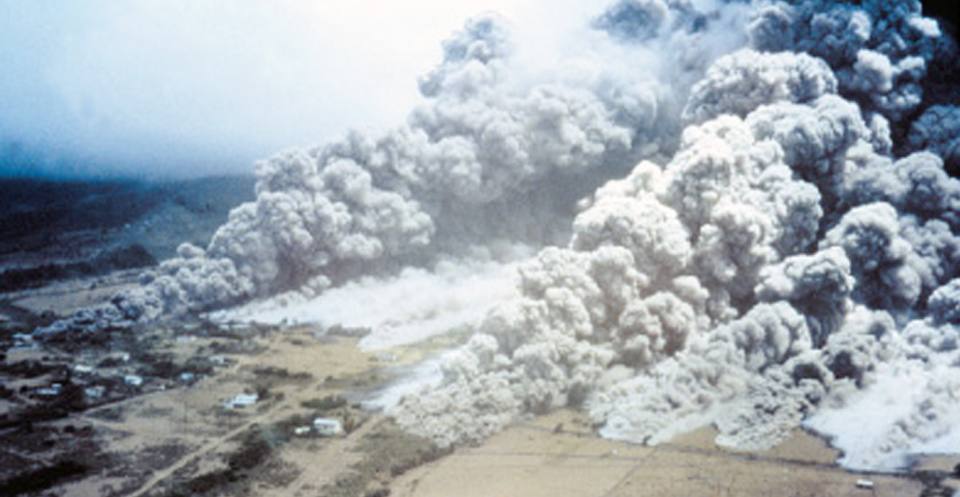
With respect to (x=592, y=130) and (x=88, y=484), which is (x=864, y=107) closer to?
(x=592, y=130)

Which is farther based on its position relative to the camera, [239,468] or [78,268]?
[78,268]

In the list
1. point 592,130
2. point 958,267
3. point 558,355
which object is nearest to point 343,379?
point 558,355

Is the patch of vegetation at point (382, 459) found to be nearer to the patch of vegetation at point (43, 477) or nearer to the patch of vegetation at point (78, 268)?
the patch of vegetation at point (43, 477)

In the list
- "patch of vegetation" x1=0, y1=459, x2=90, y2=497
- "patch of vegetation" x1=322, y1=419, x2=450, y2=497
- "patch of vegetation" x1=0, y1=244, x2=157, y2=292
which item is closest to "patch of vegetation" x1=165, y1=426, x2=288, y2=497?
"patch of vegetation" x1=322, y1=419, x2=450, y2=497

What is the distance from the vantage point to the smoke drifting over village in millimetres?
34594

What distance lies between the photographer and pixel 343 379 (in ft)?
141

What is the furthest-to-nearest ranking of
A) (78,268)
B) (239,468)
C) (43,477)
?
(78,268)
(239,468)
(43,477)

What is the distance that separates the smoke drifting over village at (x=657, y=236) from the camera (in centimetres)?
3459

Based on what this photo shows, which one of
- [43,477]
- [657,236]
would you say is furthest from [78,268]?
[657,236]

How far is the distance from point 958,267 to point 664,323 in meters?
14.8

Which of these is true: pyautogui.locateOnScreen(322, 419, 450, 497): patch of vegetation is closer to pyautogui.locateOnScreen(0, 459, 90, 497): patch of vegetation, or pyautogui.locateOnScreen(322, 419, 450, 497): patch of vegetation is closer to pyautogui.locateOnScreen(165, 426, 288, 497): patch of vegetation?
pyautogui.locateOnScreen(165, 426, 288, 497): patch of vegetation

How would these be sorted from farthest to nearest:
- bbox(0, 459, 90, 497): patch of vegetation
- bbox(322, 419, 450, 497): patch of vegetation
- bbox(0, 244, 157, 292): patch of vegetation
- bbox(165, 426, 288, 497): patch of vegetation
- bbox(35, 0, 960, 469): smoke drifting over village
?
1. bbox(0, 244, 157, 292): patch of vegetation
2. bbox(35, 0, 960, 469): smoke drifting over village
3. bbox(0, 459, 90, 497): patch of vegetation
4. bbox(165, 426, 288, 497): patch of vegetation
5. bbox(322, 419, 450, 497): patch of vegetation

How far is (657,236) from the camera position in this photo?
131ft

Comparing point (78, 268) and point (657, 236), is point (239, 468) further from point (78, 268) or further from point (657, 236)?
point (78, 268)
